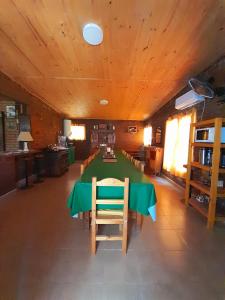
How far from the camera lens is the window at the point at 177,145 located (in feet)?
13.4

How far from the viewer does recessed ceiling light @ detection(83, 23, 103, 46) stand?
2.27 meters

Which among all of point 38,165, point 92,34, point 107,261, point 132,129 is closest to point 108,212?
point 107,261

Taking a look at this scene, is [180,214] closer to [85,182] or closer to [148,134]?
[85,182]

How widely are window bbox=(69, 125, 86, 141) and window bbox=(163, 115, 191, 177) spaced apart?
171 inches

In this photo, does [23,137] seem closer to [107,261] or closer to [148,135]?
[107,261]

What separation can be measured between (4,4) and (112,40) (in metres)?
1.39

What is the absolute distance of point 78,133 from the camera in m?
8.35

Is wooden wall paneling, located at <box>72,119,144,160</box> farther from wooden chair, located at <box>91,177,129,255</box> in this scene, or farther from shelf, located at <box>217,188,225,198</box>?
wooden chair, located at <box>91,177,129,255</box>

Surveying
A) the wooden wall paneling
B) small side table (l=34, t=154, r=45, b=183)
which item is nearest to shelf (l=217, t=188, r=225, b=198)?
small side table (l=34, t=154, r=45, b=183)

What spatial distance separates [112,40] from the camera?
2541 millimetres

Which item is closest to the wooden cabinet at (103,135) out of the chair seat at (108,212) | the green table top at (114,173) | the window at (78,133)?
the window at (78,133)

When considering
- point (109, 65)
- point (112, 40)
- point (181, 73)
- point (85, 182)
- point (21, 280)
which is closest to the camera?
point (21, 280)

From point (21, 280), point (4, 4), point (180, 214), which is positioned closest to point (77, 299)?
point (21, 280)

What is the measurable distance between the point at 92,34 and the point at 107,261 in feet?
9.38
